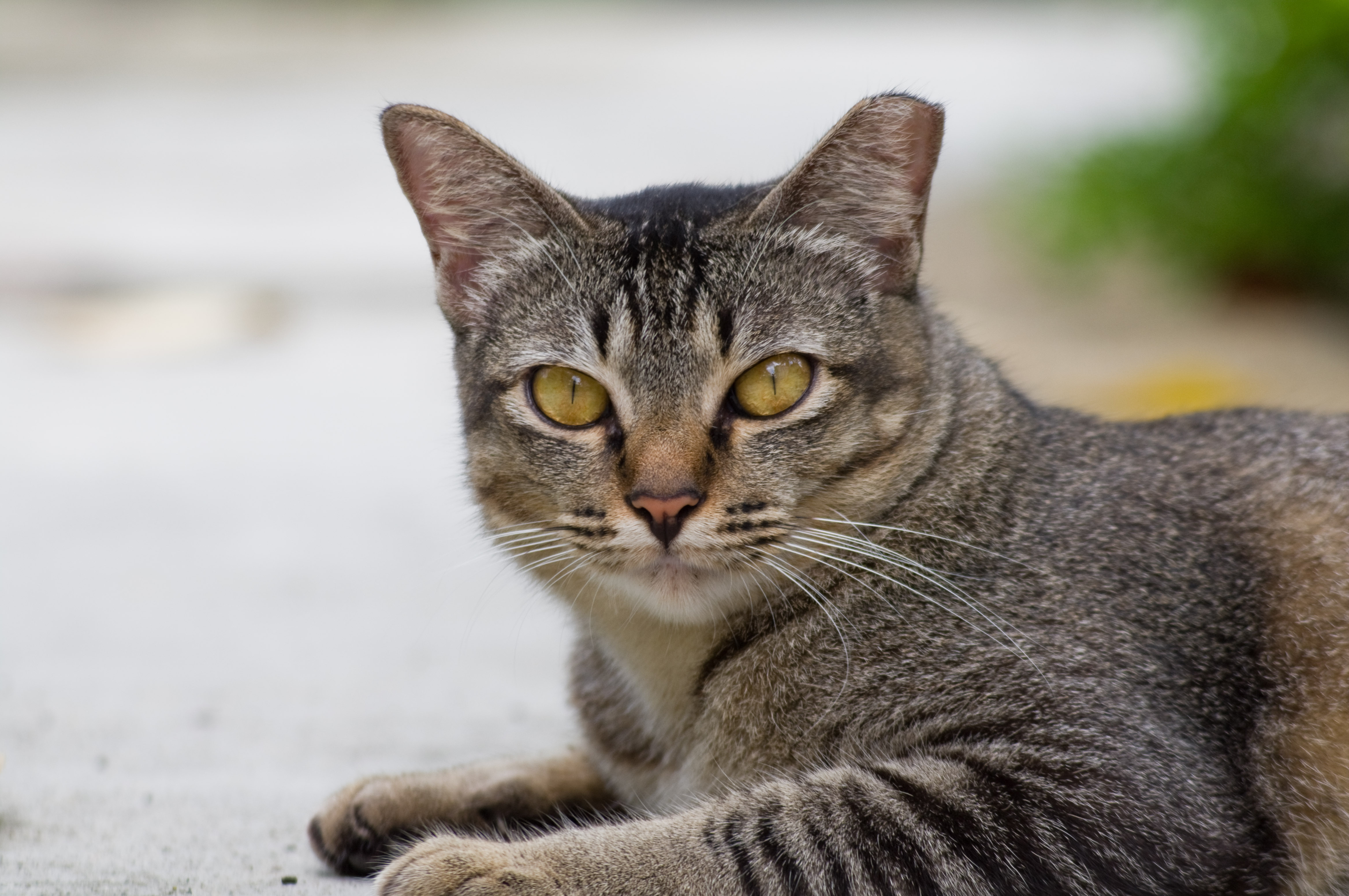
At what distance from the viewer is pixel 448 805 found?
3.19 m

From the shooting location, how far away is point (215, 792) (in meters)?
3.39

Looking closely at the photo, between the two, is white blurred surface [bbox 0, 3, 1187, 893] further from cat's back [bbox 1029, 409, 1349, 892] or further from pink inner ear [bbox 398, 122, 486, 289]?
cat's back [bbox 1029, 409, 1349, 892]

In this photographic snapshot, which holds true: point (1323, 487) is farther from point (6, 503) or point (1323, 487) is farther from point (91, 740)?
point (6, 503)

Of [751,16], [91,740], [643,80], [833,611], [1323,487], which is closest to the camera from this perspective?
[833,611]

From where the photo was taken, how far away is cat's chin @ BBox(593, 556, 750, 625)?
2721mm

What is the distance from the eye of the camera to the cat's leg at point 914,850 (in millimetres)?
2428

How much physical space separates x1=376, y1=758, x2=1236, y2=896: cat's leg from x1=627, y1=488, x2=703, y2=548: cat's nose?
555 millimetres

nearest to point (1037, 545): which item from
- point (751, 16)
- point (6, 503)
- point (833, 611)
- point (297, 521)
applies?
point (833, 611)

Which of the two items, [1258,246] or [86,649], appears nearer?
[86,649]

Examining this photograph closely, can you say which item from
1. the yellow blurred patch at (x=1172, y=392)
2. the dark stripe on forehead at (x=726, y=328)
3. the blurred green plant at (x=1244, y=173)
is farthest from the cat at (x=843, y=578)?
the blurred green plant at (x=1244, y=173)

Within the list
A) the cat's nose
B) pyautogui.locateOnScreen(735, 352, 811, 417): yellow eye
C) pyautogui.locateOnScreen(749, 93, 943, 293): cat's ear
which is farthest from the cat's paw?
pyautogui.locateOnScreen(749, 93, 943, 293): cat's ear

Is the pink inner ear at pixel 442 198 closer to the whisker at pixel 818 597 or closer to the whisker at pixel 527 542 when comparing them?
the whisker at pixel 527 542

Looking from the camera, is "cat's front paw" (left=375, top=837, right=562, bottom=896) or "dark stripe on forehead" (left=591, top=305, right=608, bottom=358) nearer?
"cat's front paw" (left=375, top=837, right=562, bottom=896)

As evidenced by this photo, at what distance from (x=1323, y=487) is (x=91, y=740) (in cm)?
323
